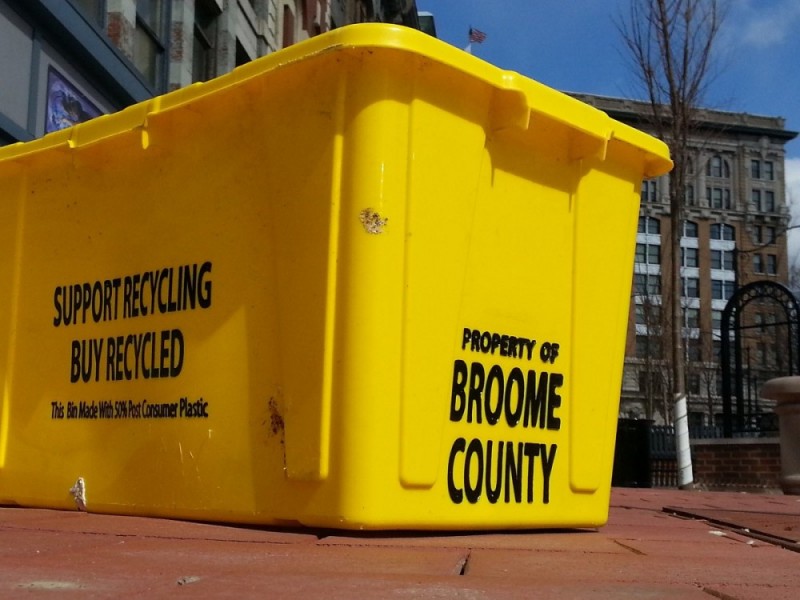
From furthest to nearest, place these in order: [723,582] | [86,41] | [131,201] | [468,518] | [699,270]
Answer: [699,270] → [86,41] → [131,201] → [468,518] → [723,582]

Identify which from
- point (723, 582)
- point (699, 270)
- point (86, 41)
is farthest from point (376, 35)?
point (699, 270)

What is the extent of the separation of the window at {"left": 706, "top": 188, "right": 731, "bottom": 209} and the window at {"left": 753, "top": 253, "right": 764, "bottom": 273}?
465 cm

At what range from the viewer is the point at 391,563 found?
2.22 meters

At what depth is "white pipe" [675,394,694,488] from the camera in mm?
11031

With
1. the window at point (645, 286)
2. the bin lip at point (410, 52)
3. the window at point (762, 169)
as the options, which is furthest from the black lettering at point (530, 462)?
the window at point (762, 169)

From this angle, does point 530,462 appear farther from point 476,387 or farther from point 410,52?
point 410,52

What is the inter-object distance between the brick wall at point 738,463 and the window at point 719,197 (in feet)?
213

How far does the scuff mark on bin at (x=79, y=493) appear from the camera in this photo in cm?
329

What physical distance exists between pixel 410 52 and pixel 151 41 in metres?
10.7

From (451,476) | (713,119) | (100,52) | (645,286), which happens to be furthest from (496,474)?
(645,286)

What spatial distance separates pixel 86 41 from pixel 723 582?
8941mm

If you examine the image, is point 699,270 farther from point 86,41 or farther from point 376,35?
point 376,35

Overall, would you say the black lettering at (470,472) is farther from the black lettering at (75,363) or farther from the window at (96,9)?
the window at (96,9)

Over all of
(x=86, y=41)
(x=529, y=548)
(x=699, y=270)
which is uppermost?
(x=699, y=270)
